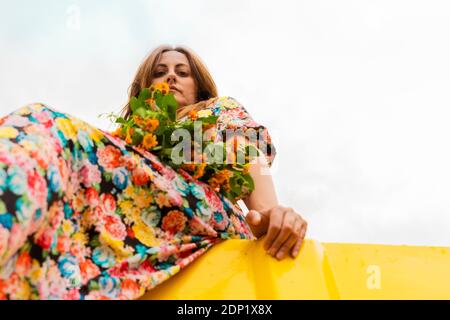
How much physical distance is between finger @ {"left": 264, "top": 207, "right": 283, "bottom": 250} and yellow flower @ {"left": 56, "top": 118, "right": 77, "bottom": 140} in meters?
0.47

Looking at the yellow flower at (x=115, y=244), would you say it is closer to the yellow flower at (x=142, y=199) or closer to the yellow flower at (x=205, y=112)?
the yellow flower at (x=142, y=199)

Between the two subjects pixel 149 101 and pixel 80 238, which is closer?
pixel 80 238

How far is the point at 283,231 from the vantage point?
45.2 inches

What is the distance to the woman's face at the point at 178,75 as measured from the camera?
2.13 m

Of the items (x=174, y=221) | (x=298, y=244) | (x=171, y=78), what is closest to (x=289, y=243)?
(x=298, y=244)

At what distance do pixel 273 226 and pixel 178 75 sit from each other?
1.21m

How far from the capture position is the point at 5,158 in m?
0.86

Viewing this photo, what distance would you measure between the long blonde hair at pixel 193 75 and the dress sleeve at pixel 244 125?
331 mm

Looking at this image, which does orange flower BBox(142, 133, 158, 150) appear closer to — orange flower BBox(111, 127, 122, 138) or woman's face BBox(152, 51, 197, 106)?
orange flower BBox(111, 127, 122, 138)

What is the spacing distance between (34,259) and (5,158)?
188 millimetres

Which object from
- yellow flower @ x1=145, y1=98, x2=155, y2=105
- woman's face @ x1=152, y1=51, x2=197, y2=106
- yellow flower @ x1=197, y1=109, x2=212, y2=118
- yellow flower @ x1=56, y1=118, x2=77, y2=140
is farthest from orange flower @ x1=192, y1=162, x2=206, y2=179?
woman's face @ x1=152, y1=51, x2=197, y2=106

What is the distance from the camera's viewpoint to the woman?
0.88m

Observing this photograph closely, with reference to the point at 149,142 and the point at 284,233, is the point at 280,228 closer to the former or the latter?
the point at 284,233
